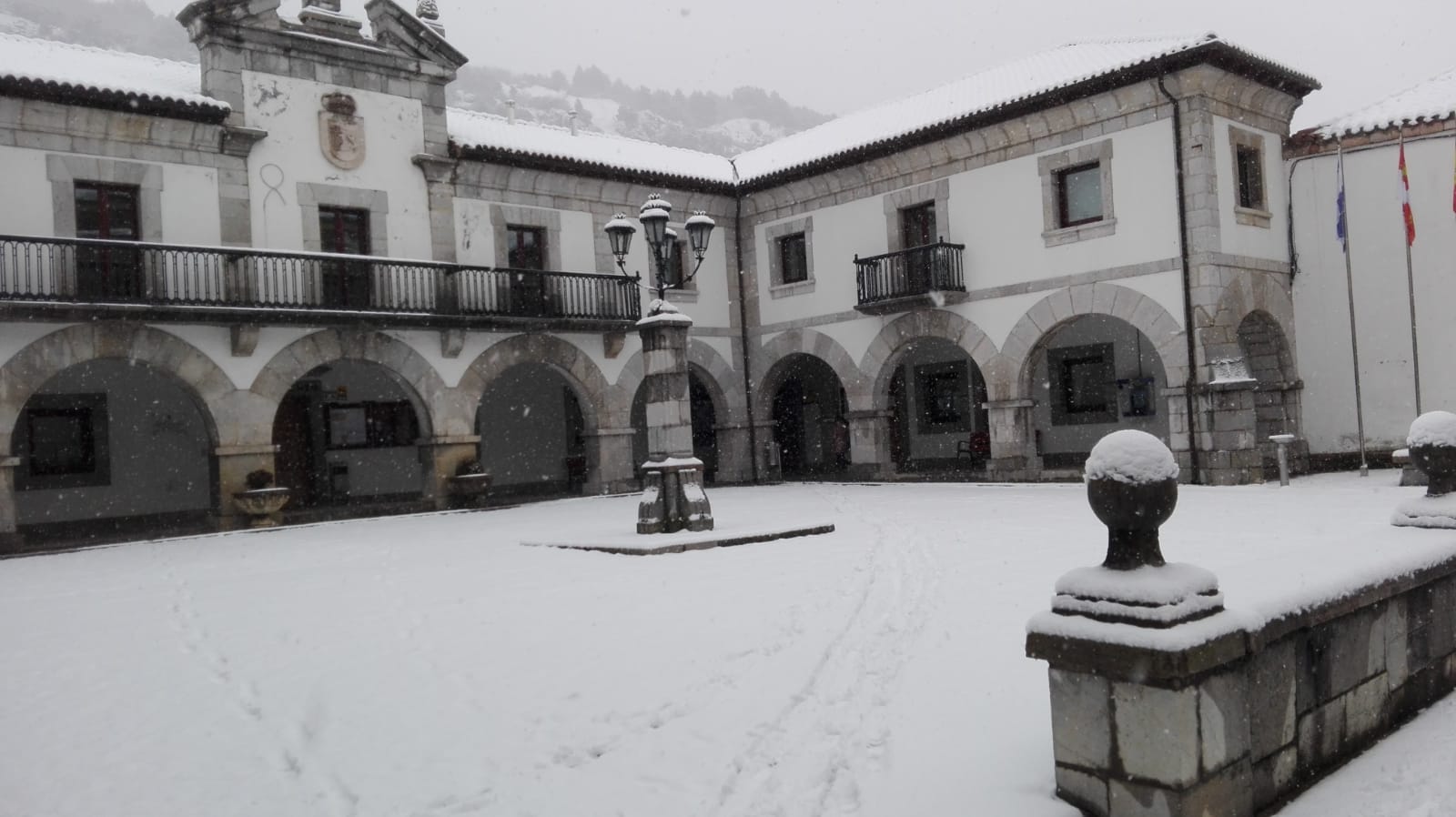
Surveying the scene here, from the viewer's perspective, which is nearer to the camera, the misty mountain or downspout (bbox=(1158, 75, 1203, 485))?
downspout (bbox=(1158, 75, 1203, 485))

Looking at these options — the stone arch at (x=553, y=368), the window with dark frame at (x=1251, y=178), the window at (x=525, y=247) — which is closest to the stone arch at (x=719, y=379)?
the stone arch at (x=553, y=368)

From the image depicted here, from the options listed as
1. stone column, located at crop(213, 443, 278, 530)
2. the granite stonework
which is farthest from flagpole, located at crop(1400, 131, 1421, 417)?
stone column, located at crop(213, 443, 278, 530)

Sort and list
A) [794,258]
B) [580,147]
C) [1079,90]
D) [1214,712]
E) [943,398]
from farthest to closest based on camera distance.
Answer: [943,398] → [794,258] → [580,147] → [1079,90] → [1214,712]

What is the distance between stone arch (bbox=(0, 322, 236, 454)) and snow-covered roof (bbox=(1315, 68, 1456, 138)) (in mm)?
15553

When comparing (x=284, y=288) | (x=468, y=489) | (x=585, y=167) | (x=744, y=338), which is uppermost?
(x=585, y=167)

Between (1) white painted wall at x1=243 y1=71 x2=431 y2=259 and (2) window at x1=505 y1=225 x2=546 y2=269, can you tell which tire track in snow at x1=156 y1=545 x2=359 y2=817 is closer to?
(1) white painted wall at x1=243 y1=71 x2=431 y2=259

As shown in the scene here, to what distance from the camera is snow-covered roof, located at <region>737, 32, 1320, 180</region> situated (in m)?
13.9

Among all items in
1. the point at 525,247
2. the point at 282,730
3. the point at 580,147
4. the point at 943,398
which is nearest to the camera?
the point at 282,730

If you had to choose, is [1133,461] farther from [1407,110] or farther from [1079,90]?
[1407,110]

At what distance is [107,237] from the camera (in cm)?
1288

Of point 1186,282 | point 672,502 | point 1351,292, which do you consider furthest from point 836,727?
point 1351,292

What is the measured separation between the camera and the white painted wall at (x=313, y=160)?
14.1 meters

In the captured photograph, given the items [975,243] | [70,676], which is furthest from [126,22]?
[70,676]

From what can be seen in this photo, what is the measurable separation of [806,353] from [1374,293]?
28.5 feet
